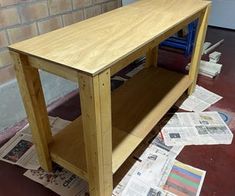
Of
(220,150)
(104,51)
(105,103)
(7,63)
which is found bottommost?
(220,150)

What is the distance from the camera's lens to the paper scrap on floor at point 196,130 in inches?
53.4

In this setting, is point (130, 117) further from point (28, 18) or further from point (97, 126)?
point (28, 18)

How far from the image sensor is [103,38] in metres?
0.92

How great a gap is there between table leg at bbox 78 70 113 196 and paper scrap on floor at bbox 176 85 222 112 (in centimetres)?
89

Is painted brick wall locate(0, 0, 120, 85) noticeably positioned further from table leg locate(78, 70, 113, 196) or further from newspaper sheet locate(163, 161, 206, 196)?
newspaper sheet locate(163, 161, 206, 196)

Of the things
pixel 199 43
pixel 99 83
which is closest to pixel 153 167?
pixel 99 83

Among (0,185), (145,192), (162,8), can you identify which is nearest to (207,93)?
(162,8)

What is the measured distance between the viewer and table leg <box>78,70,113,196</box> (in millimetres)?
703

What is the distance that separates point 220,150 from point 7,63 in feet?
4.20

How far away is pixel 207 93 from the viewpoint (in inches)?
70.3

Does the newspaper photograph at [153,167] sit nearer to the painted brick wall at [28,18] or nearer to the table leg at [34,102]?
the table leg at [34,102]

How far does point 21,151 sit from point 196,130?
985 millimetres

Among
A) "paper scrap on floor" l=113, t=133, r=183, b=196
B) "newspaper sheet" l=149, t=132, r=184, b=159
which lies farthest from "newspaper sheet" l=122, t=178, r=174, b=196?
"newspaper sheet" l=149, t=132, r=184, b=159

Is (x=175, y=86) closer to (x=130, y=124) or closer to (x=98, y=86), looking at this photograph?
(x=130, y=124)
